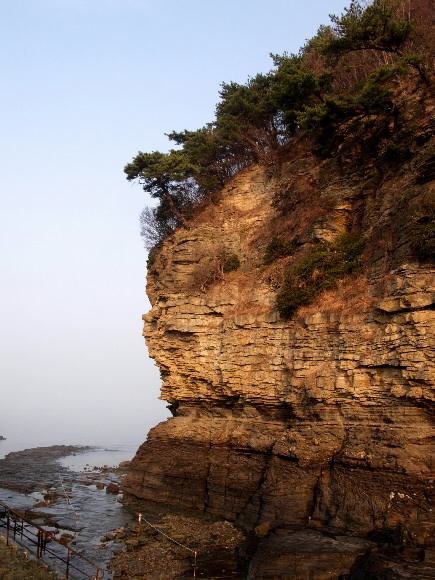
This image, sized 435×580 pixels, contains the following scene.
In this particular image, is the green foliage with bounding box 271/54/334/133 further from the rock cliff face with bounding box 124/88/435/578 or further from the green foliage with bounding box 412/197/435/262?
the green foliage with bounding box 412/197/435/262

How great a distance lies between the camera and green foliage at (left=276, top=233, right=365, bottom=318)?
22609 mm

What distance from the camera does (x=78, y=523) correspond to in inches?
939

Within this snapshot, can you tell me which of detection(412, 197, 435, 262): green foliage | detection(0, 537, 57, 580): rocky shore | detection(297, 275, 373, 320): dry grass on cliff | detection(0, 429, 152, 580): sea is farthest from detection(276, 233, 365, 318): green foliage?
detection(0, 537, 57, 580): rocky shore

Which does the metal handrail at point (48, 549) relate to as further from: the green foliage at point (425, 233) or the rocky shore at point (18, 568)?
the green foliage at point (425, 233)

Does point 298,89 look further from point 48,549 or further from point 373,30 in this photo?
point 48,549

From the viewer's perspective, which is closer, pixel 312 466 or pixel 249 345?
pixel 312 466

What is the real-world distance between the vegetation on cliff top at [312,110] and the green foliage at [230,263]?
16.7 feet

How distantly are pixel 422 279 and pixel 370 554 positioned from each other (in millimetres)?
9210

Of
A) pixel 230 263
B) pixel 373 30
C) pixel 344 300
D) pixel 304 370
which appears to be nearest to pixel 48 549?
pixel 304 370

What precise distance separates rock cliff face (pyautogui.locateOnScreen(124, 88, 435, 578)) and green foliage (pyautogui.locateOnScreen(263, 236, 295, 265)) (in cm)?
44

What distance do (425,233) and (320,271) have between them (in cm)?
620

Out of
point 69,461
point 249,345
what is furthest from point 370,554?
point 69,461

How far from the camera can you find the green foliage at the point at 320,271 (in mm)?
22609

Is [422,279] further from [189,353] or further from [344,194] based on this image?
[189,353]
